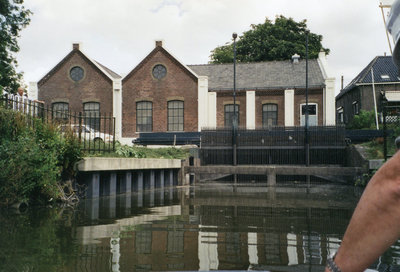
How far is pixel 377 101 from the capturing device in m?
30.8

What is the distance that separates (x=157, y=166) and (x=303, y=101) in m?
17.7

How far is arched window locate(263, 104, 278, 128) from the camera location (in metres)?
29.2

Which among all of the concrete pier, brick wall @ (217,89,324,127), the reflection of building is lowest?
the reflection of building

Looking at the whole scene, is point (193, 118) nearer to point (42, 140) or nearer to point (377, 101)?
point (377, 101)

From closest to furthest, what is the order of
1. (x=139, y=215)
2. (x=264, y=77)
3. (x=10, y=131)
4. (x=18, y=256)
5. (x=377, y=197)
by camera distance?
(x=377, y=197) < (x=18, y=256) < (x=139, y=215) < (x=10, y=131) < (x=264, y=77)

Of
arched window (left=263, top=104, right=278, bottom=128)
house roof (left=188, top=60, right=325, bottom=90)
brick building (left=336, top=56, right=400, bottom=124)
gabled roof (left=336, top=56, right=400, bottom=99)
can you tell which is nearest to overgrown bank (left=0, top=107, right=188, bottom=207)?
arched window (left=263, top=104, right=278, bottom=128)

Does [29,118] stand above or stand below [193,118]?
below

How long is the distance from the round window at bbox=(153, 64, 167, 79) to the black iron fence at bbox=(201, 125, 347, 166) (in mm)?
8959

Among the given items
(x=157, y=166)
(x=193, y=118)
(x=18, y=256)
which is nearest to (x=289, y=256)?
(x=18, y=256)

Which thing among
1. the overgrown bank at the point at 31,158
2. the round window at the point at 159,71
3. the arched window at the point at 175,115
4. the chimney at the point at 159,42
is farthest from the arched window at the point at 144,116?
the overgrown bank at the point at 31,158

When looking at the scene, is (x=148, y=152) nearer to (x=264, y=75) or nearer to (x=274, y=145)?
(x=274, y=145)

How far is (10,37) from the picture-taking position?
23.5 meters

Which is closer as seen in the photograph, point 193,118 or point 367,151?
Result: point 367,151

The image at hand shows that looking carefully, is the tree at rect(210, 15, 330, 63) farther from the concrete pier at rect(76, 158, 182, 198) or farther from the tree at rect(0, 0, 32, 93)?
the concrete pier at rect(76, 158, 182, 198)
